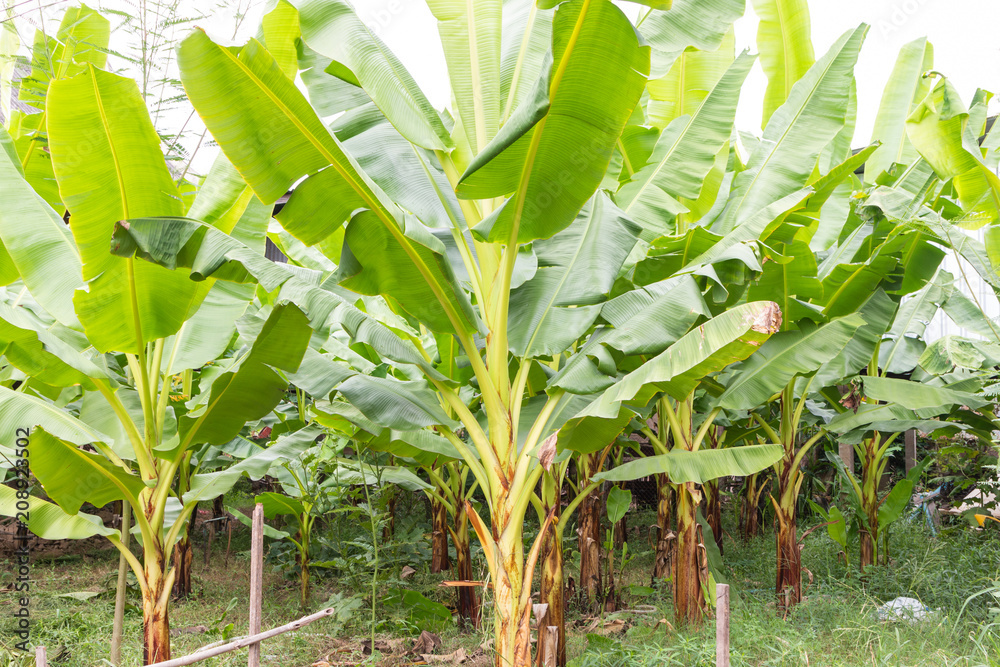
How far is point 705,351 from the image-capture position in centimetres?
259

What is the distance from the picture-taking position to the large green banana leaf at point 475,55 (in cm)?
311

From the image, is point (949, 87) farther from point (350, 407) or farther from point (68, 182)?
point (68, 182)

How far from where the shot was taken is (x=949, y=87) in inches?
131

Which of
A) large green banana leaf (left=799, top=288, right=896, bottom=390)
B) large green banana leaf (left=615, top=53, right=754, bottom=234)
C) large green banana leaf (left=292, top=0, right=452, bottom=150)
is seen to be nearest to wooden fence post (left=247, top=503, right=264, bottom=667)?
large green banana leaf (left=292, top=0, right=452, bottom=150)

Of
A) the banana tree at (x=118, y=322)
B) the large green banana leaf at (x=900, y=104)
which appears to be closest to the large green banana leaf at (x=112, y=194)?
the banana tree at (x=118, y=322)

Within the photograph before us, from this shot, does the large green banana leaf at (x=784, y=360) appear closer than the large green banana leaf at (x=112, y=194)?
No

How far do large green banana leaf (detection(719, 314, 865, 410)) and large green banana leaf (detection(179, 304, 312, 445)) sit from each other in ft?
8.24

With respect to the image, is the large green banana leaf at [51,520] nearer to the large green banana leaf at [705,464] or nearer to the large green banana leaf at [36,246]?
the large green banana leaf at [36,246]

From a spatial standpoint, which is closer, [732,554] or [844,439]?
[844,439]

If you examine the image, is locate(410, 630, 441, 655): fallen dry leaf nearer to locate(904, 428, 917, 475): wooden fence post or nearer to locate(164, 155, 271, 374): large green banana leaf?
locate(164, 155, 271, 374): large green banana leaf

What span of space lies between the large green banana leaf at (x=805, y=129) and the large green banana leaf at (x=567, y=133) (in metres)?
1.56

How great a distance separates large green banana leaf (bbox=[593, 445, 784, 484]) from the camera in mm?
3320

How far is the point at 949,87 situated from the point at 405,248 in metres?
2.92

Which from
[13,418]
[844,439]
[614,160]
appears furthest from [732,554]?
[13,418]
